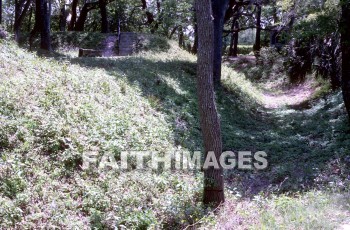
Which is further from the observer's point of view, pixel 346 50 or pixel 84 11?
pixel 84 11

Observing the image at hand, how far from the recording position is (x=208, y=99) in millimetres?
6070

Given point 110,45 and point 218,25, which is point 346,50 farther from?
point 110,45

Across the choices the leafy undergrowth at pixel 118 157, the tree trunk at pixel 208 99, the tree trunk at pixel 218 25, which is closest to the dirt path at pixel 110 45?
the tree trunk at pixel 218 25

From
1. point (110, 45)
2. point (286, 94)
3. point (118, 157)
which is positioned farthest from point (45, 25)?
point (286, 94)

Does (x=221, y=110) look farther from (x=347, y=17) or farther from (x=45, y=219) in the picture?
(x=45, y=219)

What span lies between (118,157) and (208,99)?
89.1 inches

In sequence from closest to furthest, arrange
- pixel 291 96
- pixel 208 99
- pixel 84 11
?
pixel 208 99, pixel 291 96, pixel 84 11

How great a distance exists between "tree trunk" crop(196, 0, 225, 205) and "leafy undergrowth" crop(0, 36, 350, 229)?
1.18 ft

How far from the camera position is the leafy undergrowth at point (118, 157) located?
5.48 metres

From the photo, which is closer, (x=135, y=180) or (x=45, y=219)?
(x=45, y=219)

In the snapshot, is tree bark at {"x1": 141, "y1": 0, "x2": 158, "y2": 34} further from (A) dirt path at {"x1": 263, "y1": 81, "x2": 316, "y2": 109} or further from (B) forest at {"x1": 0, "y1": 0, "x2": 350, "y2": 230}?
(B) forest at {"x1": 0, "y1": 0, "x2": 350, "y2": 230}

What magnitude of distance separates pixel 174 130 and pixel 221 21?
6.82 m

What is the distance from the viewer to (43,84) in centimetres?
796

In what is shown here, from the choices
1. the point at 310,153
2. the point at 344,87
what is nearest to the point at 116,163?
the point at 310,153
